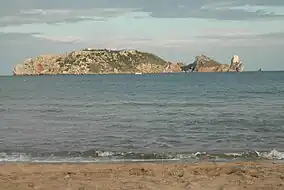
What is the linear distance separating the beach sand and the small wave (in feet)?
6.01

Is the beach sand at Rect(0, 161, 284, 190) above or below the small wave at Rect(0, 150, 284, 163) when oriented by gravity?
above

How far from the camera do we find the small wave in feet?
51.2

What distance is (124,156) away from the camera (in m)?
16.3

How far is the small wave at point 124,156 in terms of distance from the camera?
Answer: 51.2ft

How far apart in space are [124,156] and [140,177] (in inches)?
196

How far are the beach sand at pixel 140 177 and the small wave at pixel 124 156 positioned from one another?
1.83 metres

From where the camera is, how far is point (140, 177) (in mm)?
11375

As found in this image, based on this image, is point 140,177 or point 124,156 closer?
point 140,177

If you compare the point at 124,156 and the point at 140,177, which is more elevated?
the point at 140,177

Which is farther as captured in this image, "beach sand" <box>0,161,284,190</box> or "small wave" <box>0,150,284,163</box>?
"small wave" <box>0,150,284,163</box>

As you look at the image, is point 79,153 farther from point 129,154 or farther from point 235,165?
point 235,165

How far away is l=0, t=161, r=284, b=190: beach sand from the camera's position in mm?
10125

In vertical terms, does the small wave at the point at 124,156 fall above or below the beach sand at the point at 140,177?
below

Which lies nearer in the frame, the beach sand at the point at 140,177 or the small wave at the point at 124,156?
the beach sand at the point at 140,177
